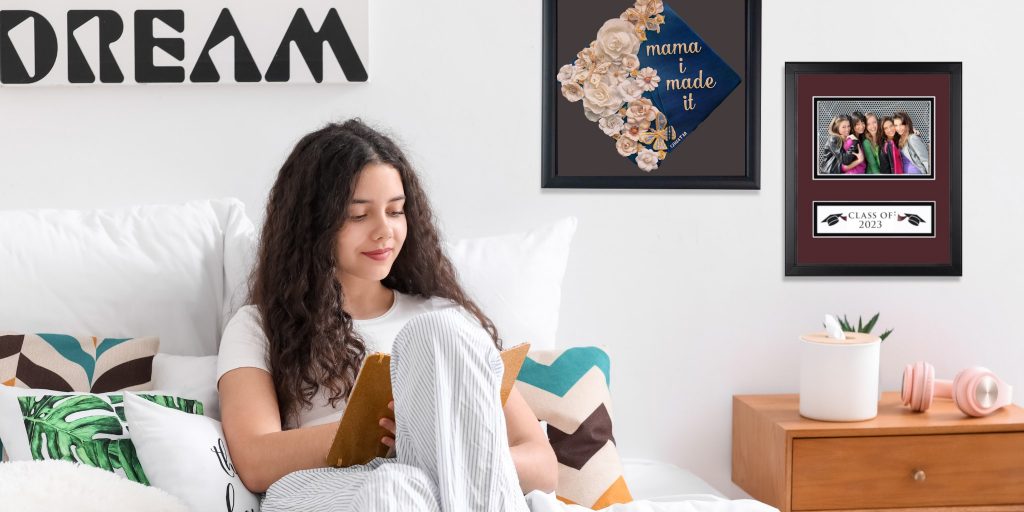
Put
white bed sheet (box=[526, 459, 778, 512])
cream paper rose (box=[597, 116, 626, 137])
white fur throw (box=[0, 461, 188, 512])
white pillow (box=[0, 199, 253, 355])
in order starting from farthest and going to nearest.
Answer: cream paper rose (box=[597, 116, 626, 137]) < white pillow (box=[0, 199, 253, 355]) < white bed sheet (box=[526, 459, 778, 512]) < white fur throw (box=[0, 461, 188, 512])

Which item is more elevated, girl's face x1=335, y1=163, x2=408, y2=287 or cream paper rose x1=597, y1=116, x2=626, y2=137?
cream paper rose x1=597, y1=116, x2=626, y2=137

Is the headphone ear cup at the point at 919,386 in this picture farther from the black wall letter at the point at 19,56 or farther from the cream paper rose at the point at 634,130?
the black wall letter at the point at 19,56

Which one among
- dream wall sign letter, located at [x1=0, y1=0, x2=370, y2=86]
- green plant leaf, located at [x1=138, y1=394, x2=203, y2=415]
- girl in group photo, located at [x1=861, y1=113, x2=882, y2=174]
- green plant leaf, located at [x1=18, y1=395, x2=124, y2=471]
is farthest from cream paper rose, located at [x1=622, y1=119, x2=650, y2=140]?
green plant leaf, located at [x1=18, y1=395, x2=124, y2=471]

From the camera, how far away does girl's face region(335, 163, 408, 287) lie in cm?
166

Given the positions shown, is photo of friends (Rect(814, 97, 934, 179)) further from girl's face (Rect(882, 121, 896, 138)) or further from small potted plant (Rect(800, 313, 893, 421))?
small potted plant (Rect(800, 313, 893, 421))

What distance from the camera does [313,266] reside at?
66.2 inches

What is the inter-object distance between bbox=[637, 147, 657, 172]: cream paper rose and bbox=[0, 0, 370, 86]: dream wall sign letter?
2.29 ft

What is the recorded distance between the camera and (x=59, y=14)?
204cm

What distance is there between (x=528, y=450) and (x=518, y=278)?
49 cm

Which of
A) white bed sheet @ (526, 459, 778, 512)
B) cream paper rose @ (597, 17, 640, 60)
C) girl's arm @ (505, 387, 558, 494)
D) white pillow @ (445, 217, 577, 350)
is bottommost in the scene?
white bed sheet @ (526, 459, 778, 512)

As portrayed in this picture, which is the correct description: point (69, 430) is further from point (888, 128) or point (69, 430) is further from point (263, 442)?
point (888, 128)

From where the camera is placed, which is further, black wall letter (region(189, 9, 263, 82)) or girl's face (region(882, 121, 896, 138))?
girl's face (region(882, 121, 896, 138))

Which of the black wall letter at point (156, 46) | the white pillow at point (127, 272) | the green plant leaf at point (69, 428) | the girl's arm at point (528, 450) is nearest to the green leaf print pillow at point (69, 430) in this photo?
the green plant leaf at point (69, 428)

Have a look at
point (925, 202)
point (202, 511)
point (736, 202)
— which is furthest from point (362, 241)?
point (925, 202)
